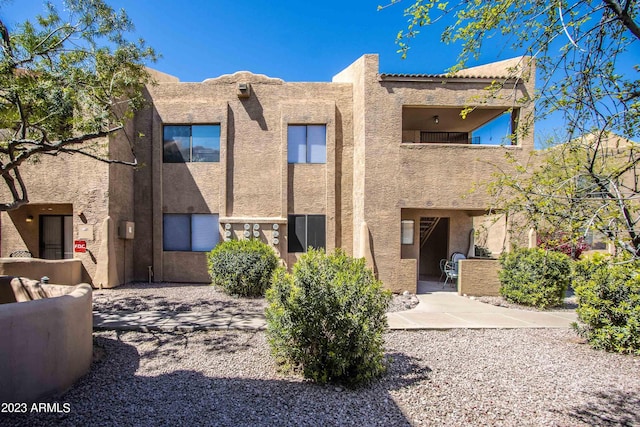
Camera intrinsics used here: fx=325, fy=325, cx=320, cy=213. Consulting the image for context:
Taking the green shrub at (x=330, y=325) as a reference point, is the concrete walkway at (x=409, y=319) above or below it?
→ below

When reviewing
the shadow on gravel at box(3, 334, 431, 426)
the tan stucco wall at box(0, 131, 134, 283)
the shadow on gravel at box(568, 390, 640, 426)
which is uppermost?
the tan stucco wall at box(0, 131, 134, 283)

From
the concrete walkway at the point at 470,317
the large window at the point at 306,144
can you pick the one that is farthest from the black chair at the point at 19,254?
the concrete walkway at the point at 470,317

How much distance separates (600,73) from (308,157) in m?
9.54

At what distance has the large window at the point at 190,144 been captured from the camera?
12.4 m

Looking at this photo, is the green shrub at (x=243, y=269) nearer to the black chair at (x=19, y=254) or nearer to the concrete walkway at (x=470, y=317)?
the concrete walkway at (x=470, y=317)

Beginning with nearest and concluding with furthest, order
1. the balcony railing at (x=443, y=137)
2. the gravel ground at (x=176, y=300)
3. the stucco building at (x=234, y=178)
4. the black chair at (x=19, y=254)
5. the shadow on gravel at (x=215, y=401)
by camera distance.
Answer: the shadow on gravel at (x=215, y=401) → the gravel ground at (x=176, y=300) → the black chair at (x=19, y=254) → the stucco building at (x=234, y=178) → the balcony railing at (x=443, y=137)

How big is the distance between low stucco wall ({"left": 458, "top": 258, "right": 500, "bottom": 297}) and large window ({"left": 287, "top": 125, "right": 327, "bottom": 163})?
6263mm

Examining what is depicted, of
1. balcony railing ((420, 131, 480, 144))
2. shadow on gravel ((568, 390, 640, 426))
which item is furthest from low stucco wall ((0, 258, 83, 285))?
balcony railing ((420, 131, 480, 144))

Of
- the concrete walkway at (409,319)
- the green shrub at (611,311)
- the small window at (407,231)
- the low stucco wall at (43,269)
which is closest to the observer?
the green shrub at (611,311)

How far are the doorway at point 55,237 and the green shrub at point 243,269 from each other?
22.0ft

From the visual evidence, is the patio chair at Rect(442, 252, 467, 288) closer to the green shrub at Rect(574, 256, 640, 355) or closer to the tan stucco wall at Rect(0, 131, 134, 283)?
the green shrub at Rect(574, 256, 640, 355)

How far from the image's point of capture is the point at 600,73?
3539mm

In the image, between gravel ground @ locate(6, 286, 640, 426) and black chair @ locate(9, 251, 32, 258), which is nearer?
gravel ground @ locate(6, 286, 640, 426)

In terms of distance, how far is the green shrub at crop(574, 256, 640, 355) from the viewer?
559 centimetres
